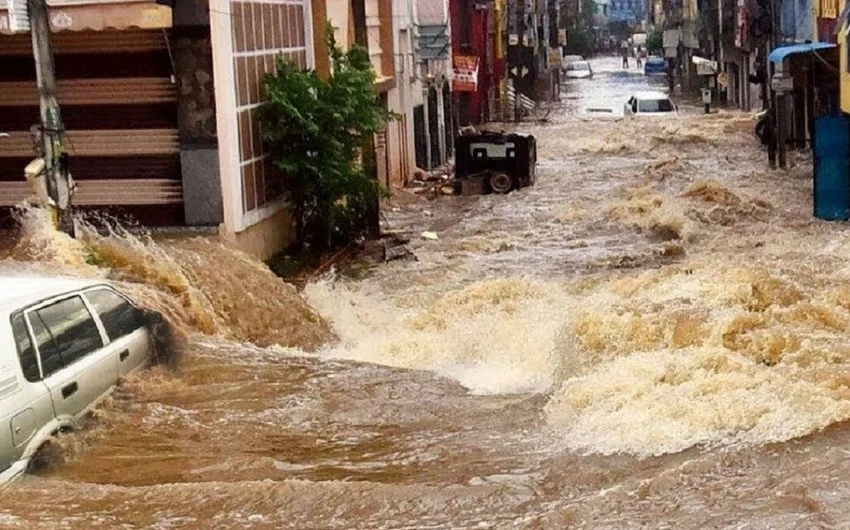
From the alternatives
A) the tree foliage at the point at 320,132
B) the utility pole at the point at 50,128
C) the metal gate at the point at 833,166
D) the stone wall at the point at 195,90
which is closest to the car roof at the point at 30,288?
the utility pole at the point at 50,128

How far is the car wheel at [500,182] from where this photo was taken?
28.5 metres

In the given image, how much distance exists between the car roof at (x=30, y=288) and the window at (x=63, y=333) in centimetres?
8

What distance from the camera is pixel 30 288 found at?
8039 mm

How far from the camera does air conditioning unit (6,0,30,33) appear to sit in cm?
1359

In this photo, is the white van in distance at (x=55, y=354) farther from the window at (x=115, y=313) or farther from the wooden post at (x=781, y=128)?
the wooden post at (x=781, y=128)

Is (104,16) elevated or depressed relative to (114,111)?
elevated

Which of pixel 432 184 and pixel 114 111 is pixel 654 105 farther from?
pixel 114 111

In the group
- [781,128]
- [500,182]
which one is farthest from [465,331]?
[781,128]

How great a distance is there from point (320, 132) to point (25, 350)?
1065 cm

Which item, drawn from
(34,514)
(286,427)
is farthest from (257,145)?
(34,514)

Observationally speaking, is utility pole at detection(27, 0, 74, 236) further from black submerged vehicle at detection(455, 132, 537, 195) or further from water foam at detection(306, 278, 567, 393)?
black submerged vehicle at detection(455, 132, 537, 195)

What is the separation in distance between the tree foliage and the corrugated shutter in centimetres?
170

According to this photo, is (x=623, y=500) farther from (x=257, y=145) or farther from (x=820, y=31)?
(x=820, y=31)

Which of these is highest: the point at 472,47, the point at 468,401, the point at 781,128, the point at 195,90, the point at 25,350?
the point at 472,47
